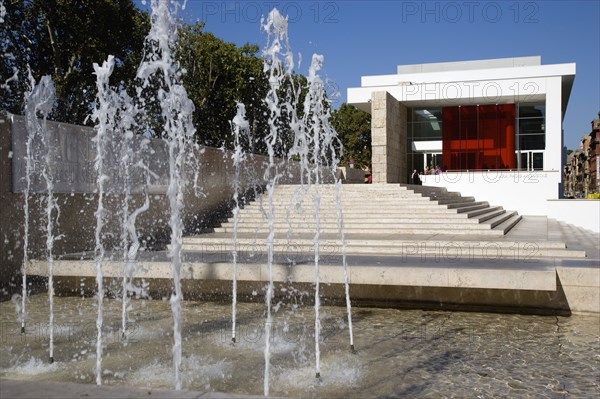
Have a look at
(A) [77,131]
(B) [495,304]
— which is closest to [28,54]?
(A) [77,131]

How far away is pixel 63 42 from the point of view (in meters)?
23.4

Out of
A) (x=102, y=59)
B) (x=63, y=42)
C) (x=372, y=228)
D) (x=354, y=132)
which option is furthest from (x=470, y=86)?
(x=354, y=132)

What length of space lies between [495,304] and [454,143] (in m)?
27.0

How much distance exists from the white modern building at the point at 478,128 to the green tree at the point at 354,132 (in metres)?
22.5

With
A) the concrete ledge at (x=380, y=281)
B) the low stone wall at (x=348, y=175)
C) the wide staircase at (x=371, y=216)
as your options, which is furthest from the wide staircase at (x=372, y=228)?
the low stone wall at (x=348, y=175)

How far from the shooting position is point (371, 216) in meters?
13.3

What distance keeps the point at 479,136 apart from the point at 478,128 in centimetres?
50

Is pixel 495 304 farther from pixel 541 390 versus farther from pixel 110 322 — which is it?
pixel 110 322

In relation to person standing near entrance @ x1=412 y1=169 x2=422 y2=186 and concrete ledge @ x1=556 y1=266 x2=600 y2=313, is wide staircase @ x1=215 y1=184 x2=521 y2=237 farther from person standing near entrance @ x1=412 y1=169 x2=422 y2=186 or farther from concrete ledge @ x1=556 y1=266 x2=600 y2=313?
person standing near entrance @ x1=412 y1=169 x2=422 y2=186

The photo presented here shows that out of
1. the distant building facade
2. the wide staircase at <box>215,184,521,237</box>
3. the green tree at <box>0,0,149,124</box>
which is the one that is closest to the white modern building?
the wide staircase at <box>215,184,521,237</box>

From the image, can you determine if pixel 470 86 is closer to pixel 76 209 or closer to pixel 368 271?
pixel 76 209

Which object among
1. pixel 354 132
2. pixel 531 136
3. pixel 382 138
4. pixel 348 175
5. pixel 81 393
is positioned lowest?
pixel 81 393

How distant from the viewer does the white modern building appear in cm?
2609

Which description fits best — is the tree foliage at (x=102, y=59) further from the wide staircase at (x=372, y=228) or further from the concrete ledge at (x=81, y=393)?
the concrete ledge at (x=81, y=393)
